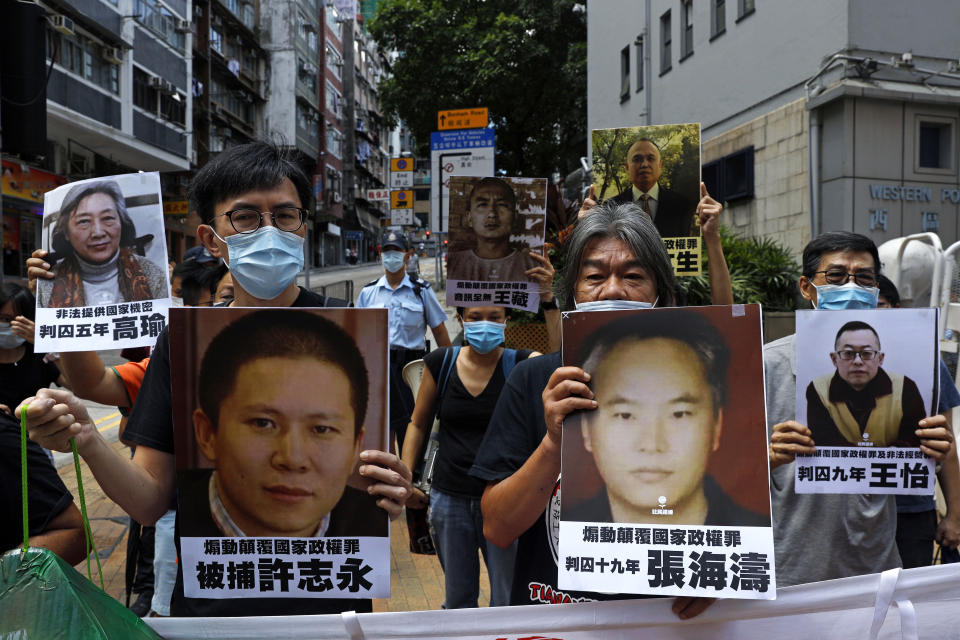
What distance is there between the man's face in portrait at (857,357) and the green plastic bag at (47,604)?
2.00 metres

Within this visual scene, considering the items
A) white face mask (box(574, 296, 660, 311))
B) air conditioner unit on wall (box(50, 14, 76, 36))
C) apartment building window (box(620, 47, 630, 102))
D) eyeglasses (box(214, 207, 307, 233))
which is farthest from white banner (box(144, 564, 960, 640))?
apartment building window (box(620, 47, 630, 102))

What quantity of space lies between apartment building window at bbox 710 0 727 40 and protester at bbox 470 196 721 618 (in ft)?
55.3

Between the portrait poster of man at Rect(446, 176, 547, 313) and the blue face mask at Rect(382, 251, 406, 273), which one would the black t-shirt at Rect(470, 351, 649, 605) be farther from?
the blue face mask at Rect(382, 251, 406, 273)

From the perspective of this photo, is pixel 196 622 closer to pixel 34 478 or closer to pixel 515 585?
pixel 34 478

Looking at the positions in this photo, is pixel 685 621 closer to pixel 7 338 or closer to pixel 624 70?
pixel 7 338

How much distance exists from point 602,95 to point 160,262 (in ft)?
75.8

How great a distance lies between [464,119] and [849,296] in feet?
36.2

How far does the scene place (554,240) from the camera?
28.2ft

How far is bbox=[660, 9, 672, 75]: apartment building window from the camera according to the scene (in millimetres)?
20406

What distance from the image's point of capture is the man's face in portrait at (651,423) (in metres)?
1.75

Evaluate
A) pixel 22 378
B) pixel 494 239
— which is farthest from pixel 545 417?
pixel 22 378

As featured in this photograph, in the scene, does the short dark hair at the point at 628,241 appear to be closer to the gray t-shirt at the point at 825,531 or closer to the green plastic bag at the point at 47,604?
the gray t-shirt at the point at 825,531

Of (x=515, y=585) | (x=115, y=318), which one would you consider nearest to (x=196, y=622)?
(x=515, y=585)

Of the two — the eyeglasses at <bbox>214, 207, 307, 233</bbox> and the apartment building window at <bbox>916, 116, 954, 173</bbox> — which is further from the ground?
the apartment building window at <bbox>916, 116, 954, 173</bbox>
